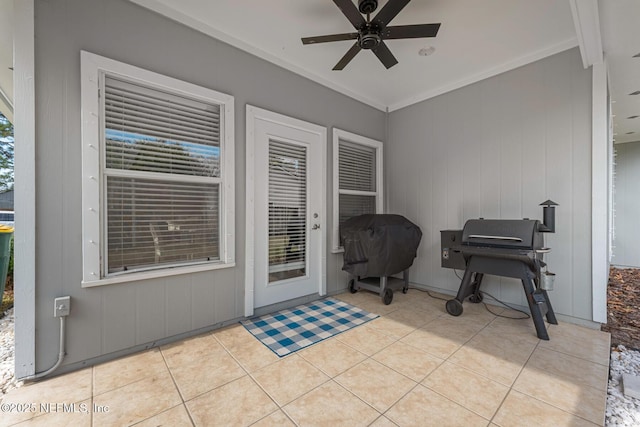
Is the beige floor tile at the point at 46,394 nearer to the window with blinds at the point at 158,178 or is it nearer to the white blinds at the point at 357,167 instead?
the window with blinds at the point at 158,178

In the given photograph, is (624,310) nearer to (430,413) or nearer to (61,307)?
(430,413)

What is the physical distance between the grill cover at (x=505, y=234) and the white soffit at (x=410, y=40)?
1.83 metres

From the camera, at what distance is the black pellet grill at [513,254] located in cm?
238

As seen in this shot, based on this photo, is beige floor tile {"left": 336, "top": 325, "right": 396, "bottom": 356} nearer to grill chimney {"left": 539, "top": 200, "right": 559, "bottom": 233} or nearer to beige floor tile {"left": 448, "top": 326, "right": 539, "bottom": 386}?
beige floor tile {"left": 448, "top": 326, "right": 539, "bottom": 386}

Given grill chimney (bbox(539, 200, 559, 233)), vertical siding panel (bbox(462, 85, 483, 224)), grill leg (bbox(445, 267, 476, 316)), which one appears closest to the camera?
grill chimney (bbox(539, 200, 559, 233))

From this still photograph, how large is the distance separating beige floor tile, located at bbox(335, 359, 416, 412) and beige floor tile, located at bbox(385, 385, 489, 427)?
0.06m

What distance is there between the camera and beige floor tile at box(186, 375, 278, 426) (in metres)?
1.43

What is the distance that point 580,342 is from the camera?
225 cm

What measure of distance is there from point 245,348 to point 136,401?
775 millimetres

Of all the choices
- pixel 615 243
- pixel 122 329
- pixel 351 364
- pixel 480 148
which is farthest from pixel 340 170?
pixel 615 243

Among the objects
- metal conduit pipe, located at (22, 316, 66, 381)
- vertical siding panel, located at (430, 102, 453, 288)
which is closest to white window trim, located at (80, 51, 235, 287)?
metal conduit pipe, located at (22, 316, 66, 381)

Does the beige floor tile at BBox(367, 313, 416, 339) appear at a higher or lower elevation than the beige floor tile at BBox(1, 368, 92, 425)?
lower

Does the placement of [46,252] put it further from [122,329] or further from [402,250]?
[402,250]

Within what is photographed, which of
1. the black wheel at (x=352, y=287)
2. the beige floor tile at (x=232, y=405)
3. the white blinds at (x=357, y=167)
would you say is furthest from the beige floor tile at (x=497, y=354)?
the white blinds at (x=357, y=167)
